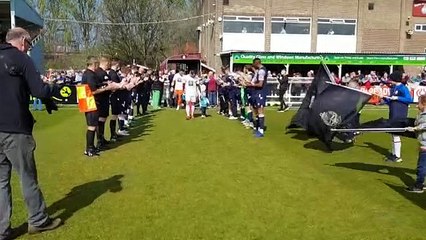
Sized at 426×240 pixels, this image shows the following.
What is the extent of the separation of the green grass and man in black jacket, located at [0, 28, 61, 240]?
2.13ft

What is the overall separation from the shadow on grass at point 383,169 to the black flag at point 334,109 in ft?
2.88

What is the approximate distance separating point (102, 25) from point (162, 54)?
24.8 ft

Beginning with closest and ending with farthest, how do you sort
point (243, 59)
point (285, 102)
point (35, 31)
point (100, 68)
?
point (100, 68) < point (285, 102) < point (243, 59) < point (35, 31)

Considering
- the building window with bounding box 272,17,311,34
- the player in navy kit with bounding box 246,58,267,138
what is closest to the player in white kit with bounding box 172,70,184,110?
the player in navy kit with bounding box 246,58,267,138

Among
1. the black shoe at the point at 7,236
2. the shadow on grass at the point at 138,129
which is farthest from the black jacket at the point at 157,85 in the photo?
the black shoe at the point at 7,236

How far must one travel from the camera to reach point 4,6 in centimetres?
3622

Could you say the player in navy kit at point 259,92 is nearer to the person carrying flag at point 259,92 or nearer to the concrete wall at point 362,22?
the person carrying flag at point 259,92

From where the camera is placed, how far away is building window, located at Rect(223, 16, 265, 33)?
4472cm

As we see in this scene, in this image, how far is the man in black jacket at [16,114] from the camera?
6070 mm

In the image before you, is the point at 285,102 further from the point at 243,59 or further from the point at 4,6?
the point at 4,6

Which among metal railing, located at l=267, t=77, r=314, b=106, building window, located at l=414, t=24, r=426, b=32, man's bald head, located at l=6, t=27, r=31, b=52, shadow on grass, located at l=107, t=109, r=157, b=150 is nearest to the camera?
man's bald head, located at l=6, t=27, r=31, b=52

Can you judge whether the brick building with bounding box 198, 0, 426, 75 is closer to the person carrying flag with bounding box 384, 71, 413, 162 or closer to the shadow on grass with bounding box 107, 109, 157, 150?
the shadow on grass with bounding box 107, 109, 157, 150

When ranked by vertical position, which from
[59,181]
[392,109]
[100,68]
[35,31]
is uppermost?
[35,31]

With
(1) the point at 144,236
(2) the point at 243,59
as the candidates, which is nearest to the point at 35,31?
(2) the point at 243,59
